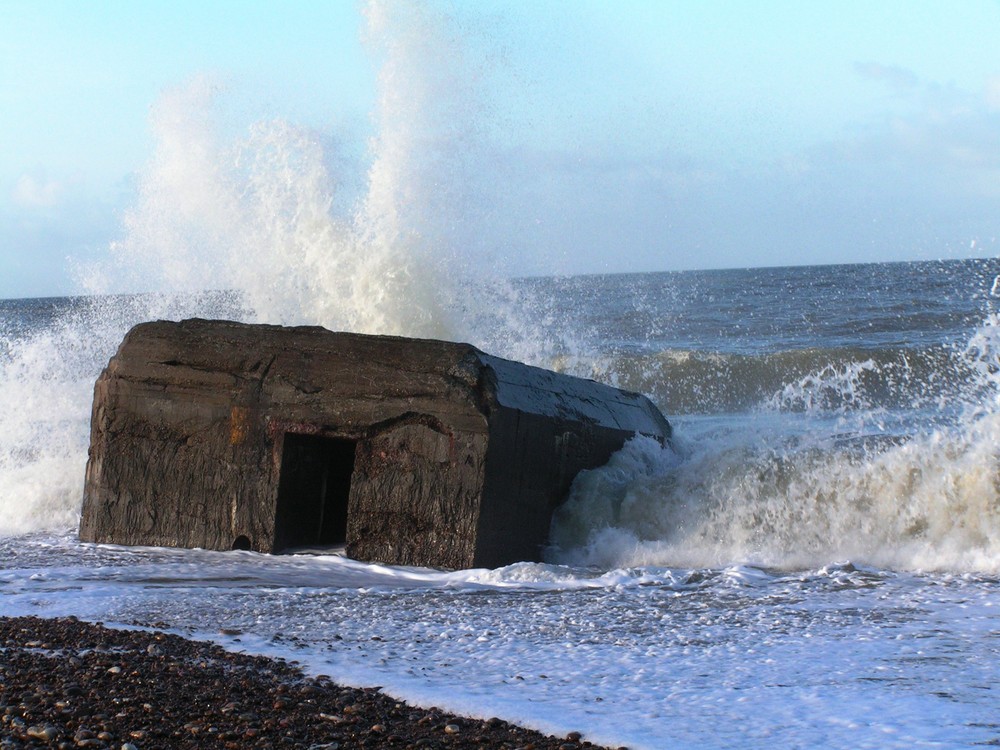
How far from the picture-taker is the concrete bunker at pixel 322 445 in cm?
518

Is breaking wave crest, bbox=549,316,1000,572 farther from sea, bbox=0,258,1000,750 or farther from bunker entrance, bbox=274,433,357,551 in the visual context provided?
bunker entrance, bbox=274,433,357,551

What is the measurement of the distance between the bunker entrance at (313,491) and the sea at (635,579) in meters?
0.37

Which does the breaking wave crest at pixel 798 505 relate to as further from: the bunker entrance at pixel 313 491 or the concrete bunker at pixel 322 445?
the bunker entrance at pixel 313 491

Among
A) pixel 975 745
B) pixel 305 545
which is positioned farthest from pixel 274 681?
pixel 305 545

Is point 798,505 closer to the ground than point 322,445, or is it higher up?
closer to the ground

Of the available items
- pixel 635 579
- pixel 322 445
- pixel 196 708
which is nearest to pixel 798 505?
pixel 635 579

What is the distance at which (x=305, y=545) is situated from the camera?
571 cm

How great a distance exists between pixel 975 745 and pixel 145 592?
3195 mm

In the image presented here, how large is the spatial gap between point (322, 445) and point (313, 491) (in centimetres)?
25

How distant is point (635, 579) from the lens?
4969mm

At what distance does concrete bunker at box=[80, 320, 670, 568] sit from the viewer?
5.18 meters

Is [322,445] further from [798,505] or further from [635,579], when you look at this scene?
[798,505]

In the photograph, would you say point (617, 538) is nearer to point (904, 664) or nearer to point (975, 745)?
point (904, 664)

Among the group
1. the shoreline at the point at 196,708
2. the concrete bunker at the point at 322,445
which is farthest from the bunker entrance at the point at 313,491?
the shoreline at the point at 196,708
